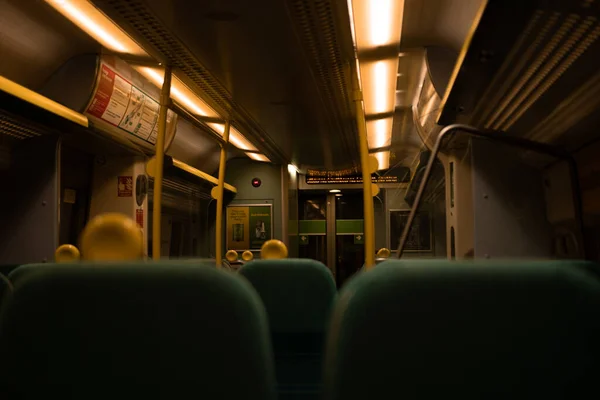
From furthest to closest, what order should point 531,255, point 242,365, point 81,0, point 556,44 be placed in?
point 531,255 → point 81,0 → point 556,44 → point 242,365

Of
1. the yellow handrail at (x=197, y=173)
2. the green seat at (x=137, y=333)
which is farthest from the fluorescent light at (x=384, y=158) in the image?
the green seat at (x=137, y=333)

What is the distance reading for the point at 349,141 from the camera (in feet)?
21.6

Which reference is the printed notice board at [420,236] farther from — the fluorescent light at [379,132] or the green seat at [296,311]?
the green seat at [296,311]

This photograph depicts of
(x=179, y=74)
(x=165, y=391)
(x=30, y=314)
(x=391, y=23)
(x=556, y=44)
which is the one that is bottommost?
(x=165, y=391)

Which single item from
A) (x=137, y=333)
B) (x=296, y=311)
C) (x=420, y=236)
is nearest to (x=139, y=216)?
(x=420, y=236)

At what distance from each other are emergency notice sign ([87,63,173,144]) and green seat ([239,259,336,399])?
2.59 metres

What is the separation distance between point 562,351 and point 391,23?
11.7ft

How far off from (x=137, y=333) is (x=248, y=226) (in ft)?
27.0

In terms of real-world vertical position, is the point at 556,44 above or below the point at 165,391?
above

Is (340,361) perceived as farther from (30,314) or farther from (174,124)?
(174,124)

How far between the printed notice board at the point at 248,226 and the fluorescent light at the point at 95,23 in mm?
5333

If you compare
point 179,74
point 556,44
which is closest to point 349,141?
point 179,74

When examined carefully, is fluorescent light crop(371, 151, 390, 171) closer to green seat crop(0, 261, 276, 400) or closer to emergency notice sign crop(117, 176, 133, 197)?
emergency notice sign crop(117, 176, 133, 197)

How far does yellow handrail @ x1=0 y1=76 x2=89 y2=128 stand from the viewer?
3338 millimetres
